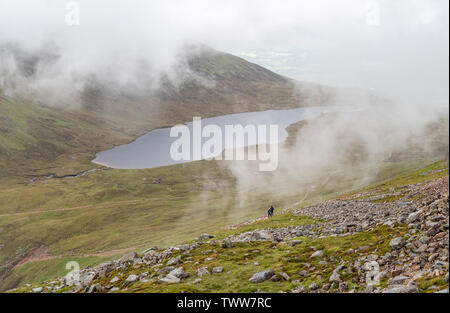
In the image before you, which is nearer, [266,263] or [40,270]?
[266,263]

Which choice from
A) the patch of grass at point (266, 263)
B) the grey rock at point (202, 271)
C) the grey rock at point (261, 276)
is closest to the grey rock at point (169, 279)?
the patch of grass at point (266, 263)

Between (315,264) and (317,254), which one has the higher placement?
(317,254)

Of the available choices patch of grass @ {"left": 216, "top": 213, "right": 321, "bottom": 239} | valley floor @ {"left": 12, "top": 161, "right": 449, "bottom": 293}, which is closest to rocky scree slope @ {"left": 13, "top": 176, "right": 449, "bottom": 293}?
valley floor @ {"left": 12, "top": 161, "right": 449, "bottom": 293}

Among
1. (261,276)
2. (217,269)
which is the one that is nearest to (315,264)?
(261,276)

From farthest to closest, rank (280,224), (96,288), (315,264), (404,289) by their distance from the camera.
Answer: (280,224), (96,288), (315,264), (404,289)

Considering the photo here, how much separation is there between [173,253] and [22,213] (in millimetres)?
197673

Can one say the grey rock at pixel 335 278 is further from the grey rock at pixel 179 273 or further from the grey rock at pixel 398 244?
the grey rock at pixel 179 273

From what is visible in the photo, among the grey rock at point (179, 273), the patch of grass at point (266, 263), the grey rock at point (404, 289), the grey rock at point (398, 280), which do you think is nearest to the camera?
the grey rock at point (404, 289)

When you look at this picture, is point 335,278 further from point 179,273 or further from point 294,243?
point 294,243

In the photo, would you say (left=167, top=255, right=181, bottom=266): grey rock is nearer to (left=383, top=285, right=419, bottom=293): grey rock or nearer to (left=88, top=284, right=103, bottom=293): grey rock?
(left=88, top=284, right=103, bottom=293): grey rock

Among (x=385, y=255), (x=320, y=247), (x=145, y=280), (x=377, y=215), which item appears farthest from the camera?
(x=377, y=215)
